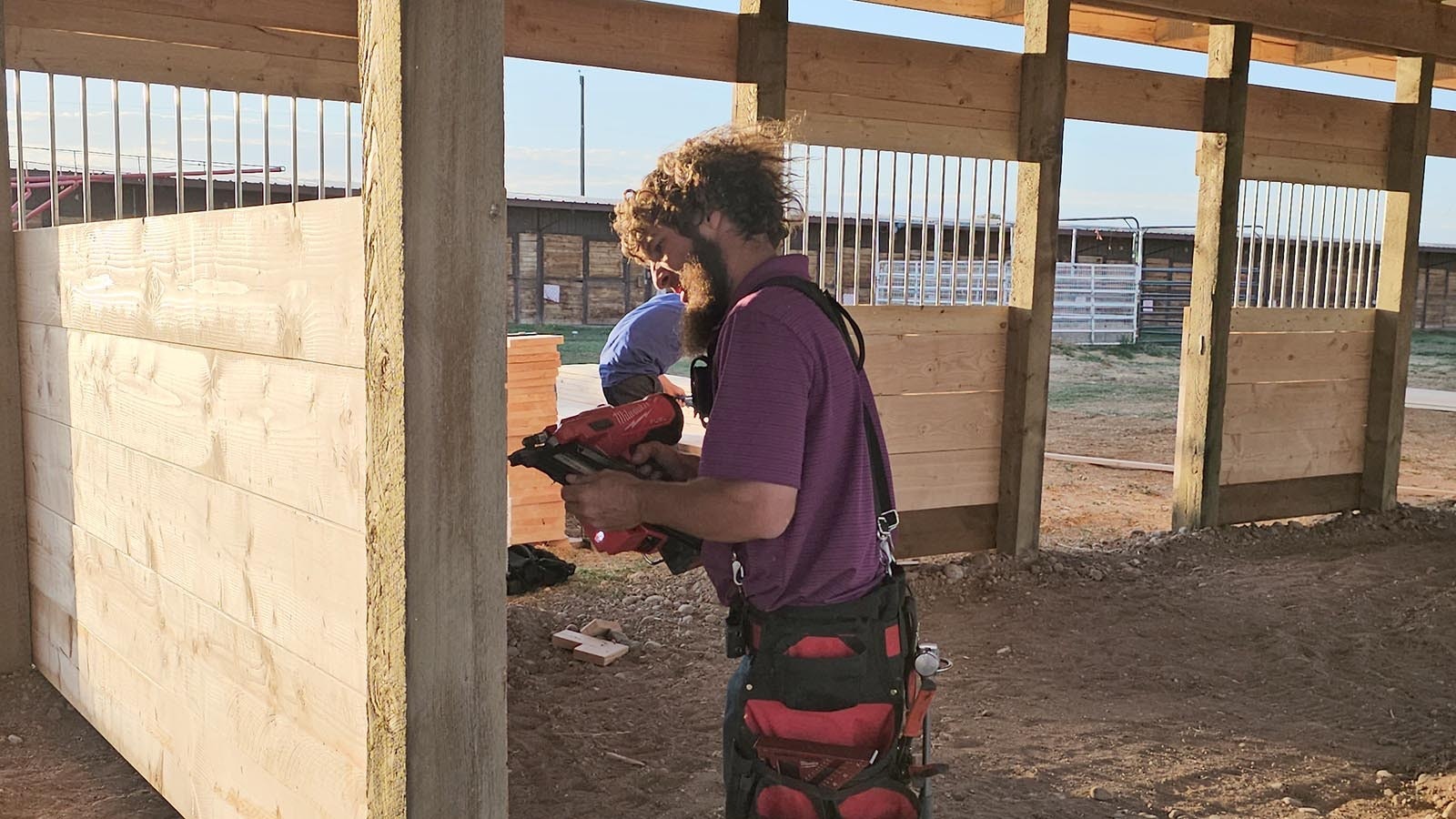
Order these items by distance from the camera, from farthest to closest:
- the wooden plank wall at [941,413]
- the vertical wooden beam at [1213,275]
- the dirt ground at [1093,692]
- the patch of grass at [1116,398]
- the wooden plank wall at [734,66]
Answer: the patch of grass at [1116,398], the vertical wooden beam at [1213,275], the wooden plank wall at [941,413], the wooden plank wall at [734,66], the dirt ground at [1093,692]

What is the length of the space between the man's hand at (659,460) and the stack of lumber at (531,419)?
4.40 meters

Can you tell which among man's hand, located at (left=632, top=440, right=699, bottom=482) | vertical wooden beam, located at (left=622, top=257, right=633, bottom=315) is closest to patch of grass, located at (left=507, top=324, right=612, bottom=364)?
vertical wooden beam, located at (left=622, top=257, right=633, bottom=315)

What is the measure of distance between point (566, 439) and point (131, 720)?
205 centimetres

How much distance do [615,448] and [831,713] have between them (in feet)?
2.16

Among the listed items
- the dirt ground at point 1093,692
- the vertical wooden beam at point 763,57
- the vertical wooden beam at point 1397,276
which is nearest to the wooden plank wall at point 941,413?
the dirt ground at point 1093,692

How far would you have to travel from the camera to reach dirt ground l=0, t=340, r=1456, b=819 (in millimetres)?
3893

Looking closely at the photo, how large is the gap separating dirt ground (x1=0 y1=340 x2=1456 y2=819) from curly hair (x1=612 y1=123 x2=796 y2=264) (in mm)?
2133

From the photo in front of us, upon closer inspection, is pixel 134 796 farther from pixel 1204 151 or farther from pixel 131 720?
pixel 1204 151

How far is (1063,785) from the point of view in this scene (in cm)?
401

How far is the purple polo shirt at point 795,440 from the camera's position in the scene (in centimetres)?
206

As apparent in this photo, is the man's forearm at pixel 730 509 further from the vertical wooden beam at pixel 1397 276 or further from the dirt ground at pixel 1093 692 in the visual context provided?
the vertical wooden beam at pixel 1397 276

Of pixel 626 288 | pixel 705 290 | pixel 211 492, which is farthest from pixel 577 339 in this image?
pixel 705 290

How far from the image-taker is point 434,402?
1991 mm

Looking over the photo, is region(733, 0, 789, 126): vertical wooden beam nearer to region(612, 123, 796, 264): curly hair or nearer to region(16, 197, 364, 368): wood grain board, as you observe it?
region(16, 197, 364, 368): wood grain board
